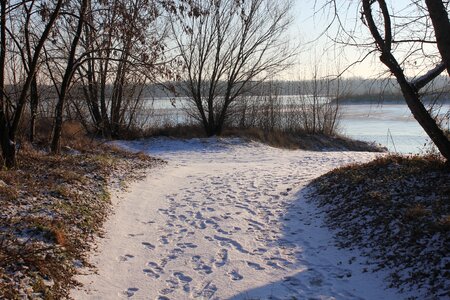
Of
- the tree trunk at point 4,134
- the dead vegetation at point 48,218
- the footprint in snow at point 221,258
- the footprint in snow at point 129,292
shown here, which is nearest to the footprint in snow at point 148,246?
the dead vegetation at point 48,218

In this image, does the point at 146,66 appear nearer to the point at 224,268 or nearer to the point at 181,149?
the point at 224,268

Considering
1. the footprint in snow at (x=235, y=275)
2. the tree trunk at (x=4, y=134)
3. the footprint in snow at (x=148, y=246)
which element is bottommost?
the footprint in snow at (x=235, y=275)

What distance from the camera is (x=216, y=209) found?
8.01m

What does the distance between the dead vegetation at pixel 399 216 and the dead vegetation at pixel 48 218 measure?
11.8ft

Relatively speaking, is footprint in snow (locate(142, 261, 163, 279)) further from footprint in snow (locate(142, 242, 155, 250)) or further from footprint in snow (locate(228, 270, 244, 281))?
footprint in snow (locate(228, 270, 244, 281))

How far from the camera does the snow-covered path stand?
471 cm

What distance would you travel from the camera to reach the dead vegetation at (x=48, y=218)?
4246 millimetres

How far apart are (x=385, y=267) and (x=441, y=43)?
9.97 feet

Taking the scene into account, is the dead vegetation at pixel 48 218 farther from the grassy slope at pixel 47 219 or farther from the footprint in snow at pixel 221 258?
the footprint in snow at pixel 221 258

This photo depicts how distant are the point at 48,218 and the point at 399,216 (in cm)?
484

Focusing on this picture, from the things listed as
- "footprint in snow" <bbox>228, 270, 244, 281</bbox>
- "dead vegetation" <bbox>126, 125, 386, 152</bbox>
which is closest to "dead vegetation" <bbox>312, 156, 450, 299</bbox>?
"footprint in snow" <bbox>228, 270, 244, 281</bbox>

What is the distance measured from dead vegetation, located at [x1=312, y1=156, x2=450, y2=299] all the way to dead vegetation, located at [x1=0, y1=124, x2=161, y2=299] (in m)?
3.60

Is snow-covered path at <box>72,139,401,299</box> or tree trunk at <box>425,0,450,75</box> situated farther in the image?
tree trunk at <box>425,0,450,75</box>

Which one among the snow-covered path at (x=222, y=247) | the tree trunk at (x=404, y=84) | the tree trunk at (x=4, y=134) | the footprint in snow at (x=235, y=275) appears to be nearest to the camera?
the snow-covered path at (x=222, y=247)
